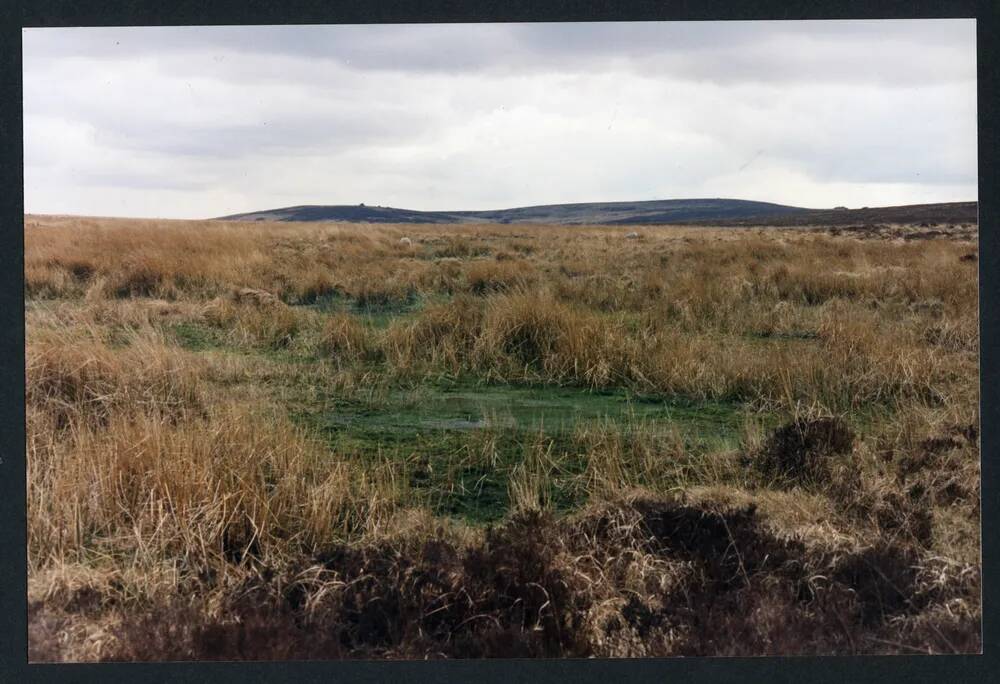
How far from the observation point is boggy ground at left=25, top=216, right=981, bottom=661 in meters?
4.14

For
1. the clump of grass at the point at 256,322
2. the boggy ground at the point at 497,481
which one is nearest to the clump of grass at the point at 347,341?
the boggy ground at the point at 497,481

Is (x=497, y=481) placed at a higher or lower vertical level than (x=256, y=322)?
lower

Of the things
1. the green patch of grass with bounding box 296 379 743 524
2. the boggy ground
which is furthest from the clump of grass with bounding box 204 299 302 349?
the green patch of grass with bounding box 296 379 743 524

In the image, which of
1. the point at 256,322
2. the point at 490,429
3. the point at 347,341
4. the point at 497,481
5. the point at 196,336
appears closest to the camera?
the point at 497,481

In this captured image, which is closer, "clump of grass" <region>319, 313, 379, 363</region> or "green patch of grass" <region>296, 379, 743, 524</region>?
"green patch of grass" <region>296, 379, 743, 524</region>

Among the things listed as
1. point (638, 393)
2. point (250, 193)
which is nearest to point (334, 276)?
point (250, 193)

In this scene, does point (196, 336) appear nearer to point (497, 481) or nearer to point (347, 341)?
point (347, 341)

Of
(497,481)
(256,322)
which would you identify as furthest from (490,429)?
(256,322)

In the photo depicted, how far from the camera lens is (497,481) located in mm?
5426

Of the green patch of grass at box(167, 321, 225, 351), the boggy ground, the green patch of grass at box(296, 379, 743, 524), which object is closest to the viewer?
the boggy ground

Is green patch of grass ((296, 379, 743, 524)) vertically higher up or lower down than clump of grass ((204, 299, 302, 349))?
A: lower down

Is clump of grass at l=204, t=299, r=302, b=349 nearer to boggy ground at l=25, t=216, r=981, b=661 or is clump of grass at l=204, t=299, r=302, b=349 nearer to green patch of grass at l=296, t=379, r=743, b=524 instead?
boggy ground at l=25, t=216, r=981, b=661

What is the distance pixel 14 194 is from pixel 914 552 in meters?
→ 4.79

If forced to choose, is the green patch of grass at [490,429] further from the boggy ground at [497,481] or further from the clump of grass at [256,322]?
the clump of grass at [256,322]
